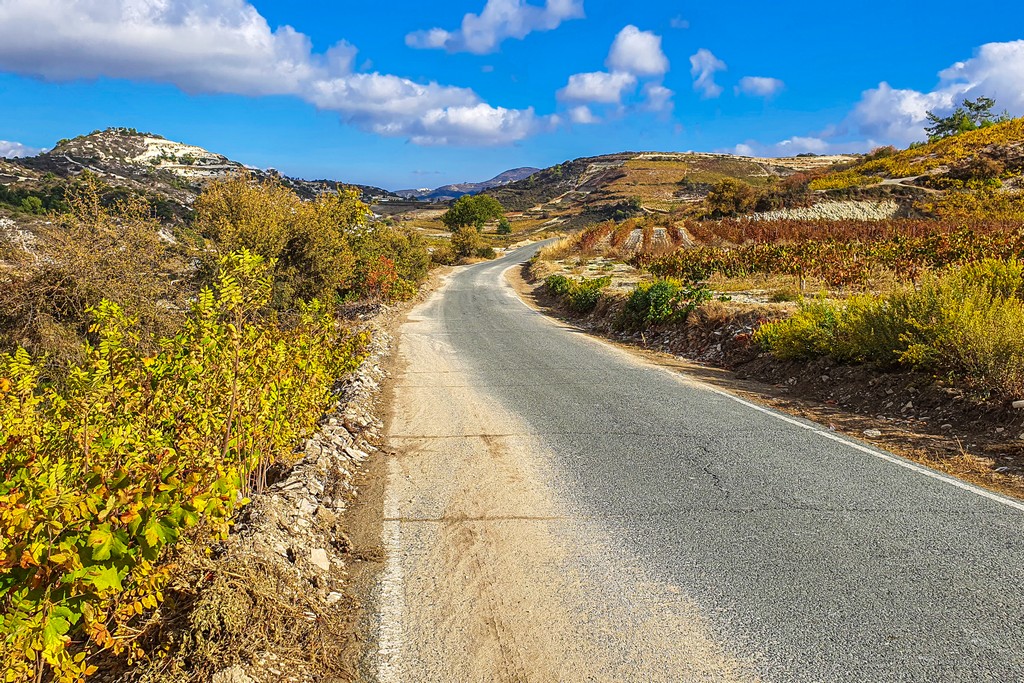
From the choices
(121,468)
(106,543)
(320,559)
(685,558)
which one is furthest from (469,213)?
(106,543)

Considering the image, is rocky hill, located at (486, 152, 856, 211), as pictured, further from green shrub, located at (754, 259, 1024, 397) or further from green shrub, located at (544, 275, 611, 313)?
green shrub, located at (754, 259, 1024, 397)

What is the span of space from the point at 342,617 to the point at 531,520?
1793mm

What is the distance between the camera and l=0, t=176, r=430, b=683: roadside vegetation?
2297mm

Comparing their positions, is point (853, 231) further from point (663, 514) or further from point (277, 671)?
point (277, 671)

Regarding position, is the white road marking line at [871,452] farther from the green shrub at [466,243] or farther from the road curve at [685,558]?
the green shrub at [466,243]

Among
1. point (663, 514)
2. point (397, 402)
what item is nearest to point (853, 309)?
point (663, 514)

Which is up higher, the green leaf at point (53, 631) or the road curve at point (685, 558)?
the green leaf at point (53, 631)

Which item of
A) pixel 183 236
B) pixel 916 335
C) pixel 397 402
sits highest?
pixel 183 236

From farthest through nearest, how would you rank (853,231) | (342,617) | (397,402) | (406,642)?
1. (853,231)
2. (397,402)
3. (342,617)
4. (406,642)

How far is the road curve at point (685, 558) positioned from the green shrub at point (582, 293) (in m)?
13.5

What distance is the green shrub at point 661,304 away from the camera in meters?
15.2

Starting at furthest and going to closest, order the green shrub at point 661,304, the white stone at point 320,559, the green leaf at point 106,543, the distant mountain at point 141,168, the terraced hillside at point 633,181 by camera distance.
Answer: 1. the terraced hillside at point 633,181
2. the distant mountain at point 141,168
3. the green shrub at point 661,304
4. the white stone at point 320,559
5. the green leaf at point 106,543

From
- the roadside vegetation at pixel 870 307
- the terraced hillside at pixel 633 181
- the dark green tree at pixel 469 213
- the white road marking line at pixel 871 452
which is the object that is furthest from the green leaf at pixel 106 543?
the terraced hillside at pixel 633 181

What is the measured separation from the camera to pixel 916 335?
8.42 m
